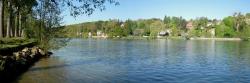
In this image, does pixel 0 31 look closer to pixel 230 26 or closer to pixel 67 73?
pixel 67 73

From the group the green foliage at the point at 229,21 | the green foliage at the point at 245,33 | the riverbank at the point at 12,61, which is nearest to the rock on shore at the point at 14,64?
the riverbank at the point at 12,61

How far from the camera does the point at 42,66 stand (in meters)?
34.1

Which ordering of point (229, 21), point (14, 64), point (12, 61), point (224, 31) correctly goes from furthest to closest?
point (224, 31) → point (229, 21) → point (14, 64) → point (12, 61)

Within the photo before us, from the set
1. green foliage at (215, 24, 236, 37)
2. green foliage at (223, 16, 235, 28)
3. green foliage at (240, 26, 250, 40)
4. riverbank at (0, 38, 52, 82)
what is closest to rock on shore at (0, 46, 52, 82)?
riverbank at (0, 38, 52, 82)

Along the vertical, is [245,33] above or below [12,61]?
above

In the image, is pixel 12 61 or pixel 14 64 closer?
pixel 12 61

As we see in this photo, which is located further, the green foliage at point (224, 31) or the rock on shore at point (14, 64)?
the green foliage at point (224, 31)

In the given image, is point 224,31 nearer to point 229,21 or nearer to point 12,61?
point 229,21

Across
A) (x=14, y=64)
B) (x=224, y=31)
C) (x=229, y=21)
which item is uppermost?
(x=229, y=21)

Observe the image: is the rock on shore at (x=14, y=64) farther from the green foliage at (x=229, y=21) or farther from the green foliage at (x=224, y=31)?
the green foliage at (x=224, y=31)

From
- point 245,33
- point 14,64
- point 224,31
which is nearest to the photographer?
point 14,64

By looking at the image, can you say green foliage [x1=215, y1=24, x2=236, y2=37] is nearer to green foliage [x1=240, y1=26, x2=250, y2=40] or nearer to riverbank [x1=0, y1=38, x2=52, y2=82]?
green foliage [x1=240, y1=26, x2=250, y2=40]

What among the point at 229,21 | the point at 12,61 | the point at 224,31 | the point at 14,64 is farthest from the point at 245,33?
the point at 12,61

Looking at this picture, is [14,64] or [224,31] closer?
[14,64]
